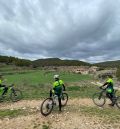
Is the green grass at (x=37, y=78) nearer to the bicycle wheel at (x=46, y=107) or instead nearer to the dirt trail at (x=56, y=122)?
the bicycle wheel at (x=46, y=107)

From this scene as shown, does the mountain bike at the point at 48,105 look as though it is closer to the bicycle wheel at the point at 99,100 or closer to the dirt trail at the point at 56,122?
the dirt trail at the point at 56,122

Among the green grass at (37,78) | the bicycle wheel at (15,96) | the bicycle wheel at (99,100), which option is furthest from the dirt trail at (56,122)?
the green grass at (37,78)

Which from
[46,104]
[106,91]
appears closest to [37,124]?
[46,104]

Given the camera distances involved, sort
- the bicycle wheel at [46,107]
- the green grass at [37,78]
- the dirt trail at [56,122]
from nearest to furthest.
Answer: the dirt trail at [56,122]
the bicycle wheel at [46,107]
the green grass at [37,78]

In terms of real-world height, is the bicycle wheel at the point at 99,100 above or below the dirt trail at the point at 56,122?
above

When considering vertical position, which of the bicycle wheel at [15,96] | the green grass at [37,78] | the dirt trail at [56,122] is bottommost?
the dirt trail at [56,122]

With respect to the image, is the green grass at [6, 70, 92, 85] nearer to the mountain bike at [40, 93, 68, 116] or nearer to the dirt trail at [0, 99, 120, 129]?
the mountain bike at [40, 93, 68, 116]

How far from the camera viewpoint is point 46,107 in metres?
9.79

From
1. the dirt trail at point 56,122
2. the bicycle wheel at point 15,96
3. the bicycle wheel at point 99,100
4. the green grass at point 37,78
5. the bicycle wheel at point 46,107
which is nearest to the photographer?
the dirt trail at point 56,122

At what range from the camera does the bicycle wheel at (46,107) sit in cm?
959

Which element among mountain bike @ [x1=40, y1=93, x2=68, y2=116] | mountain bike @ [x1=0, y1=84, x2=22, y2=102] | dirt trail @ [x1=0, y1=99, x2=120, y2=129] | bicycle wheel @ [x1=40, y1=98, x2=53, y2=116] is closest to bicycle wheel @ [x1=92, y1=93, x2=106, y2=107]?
Answer: dirt trail @ [x1=0, y1=99, x2=120, y2=129]

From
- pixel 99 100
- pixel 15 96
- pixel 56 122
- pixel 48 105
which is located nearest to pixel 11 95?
pixel 15 96

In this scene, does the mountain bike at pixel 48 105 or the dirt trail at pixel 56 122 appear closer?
the dirt trail at pixel 56 122

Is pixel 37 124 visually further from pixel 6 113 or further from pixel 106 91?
pixel 106 91
